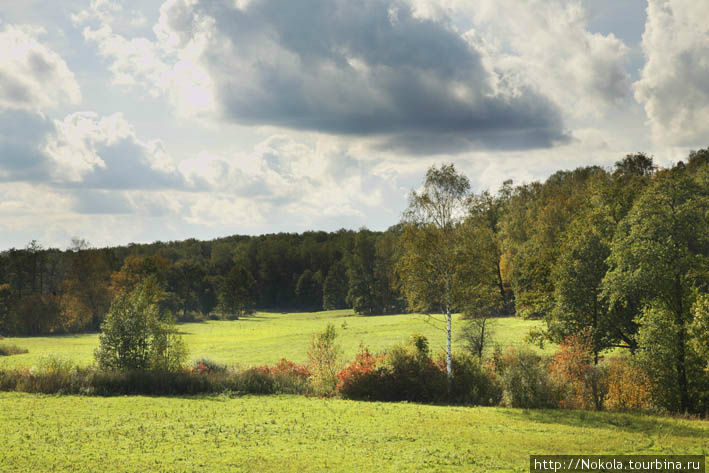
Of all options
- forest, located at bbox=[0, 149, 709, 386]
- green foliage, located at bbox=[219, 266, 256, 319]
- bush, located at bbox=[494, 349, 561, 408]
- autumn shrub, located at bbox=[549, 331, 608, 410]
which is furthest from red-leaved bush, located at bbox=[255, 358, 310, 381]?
green foliage, located at bbox=[219, 266, 256, 319]

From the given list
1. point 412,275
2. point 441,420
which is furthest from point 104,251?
point 441,420

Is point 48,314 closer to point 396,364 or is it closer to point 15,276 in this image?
point 15,276

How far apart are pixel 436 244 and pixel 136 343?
26.4m

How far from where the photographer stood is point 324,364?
1663 inches

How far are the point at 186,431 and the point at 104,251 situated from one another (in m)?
131

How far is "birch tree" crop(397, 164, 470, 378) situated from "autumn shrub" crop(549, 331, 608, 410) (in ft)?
25.9

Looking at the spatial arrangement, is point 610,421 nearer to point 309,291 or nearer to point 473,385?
point 473,385

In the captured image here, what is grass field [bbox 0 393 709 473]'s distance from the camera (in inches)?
839

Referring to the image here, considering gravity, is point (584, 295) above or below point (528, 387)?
above

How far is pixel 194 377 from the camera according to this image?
4222cm

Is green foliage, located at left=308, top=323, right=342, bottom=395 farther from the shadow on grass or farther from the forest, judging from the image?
the shadow on grass

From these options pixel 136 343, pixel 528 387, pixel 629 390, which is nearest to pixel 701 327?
pixel 629 390

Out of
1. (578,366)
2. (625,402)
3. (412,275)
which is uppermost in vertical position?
(412,275)

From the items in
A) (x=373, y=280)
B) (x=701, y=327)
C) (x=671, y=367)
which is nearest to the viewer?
(x=701, y=327)
